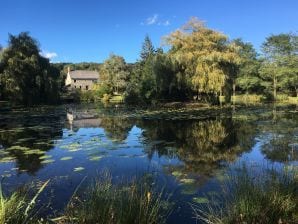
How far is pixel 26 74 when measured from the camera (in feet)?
144

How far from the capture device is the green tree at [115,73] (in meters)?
76.4

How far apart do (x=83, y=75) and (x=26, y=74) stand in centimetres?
5977

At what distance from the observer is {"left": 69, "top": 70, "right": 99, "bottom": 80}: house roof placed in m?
103

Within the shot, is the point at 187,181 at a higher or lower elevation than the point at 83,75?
lower

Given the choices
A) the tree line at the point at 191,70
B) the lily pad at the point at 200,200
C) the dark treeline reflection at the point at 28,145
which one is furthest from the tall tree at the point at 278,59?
the lily pad at the point at 200,200

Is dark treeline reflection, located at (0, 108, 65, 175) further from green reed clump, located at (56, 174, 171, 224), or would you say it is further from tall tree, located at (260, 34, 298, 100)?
tall tree, located at (260, 34, 298, 100)

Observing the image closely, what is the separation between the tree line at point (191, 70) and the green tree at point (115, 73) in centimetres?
2080

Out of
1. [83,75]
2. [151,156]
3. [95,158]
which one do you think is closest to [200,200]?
[151,156]

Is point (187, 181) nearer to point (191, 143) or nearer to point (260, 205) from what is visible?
point (260, 205)

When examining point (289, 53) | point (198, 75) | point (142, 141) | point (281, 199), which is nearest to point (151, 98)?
point (198, 75)

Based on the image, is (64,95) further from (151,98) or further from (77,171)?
(77,171)

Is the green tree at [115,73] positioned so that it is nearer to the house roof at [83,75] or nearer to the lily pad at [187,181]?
the house roof at [83,75]

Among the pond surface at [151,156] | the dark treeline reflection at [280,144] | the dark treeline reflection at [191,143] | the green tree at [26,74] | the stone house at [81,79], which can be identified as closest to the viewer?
the pond surface at [151,156]

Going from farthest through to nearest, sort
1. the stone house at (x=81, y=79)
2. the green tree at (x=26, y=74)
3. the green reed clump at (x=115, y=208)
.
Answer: the stone house at (x=81, y=79) < the green tree at (x=26, y=74) < the green reed clump at (x=115, y=208)
